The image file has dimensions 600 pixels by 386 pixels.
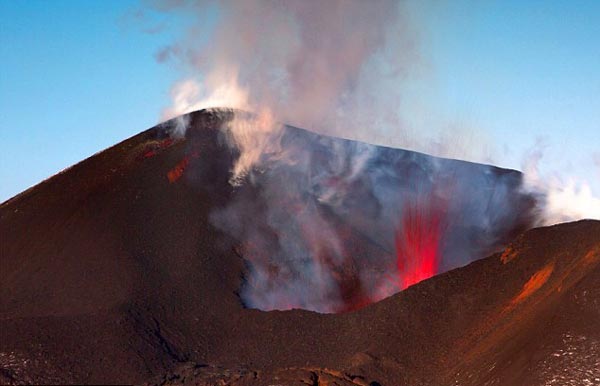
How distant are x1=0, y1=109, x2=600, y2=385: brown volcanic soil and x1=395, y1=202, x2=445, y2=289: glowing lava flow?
5.40m

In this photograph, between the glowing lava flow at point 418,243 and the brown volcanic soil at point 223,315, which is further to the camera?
the glowing lava flow at point 418,243

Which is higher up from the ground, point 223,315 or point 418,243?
point 223,315

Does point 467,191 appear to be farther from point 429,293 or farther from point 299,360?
point 299,360

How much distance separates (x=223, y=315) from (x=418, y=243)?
11292 mm

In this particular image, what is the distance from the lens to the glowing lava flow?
108 feet

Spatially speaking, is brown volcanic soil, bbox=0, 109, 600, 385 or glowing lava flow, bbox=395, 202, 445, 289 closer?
brown volcanic soil, bbox=0, 109, 600, 385

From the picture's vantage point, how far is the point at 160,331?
25.5 m

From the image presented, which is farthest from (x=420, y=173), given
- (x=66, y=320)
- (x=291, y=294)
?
(x=66, y=320)

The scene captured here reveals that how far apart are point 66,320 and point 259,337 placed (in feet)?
20.2

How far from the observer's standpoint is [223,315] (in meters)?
27.2

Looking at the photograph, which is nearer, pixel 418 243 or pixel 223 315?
pixel 223 315

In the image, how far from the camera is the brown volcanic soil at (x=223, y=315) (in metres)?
22.0

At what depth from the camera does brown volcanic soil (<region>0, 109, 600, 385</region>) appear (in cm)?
2203

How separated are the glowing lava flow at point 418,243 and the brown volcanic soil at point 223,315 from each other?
540 centimetres
